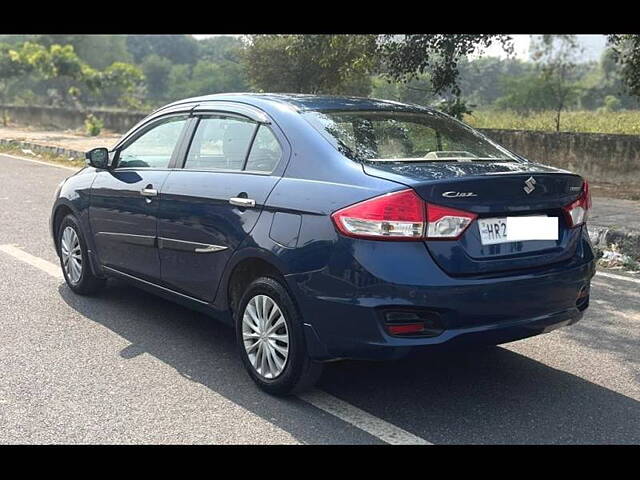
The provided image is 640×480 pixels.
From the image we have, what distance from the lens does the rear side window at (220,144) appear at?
4.36 m

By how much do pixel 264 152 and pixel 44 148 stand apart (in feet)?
53.4

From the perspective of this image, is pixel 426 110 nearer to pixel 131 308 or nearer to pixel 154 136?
→ pixel 154 136

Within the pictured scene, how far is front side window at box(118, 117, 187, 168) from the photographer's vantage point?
4.93 m

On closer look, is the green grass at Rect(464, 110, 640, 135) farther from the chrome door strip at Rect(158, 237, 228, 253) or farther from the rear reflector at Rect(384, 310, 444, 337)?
the rear reflector at Rect(384, 310, 444, 337)

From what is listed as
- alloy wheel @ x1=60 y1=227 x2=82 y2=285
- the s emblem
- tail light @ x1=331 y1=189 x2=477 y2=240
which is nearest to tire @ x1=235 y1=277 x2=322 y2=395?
tail light @ x1=331 y1=189 x2=477 y2=240

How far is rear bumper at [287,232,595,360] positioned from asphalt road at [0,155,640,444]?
0.26 m

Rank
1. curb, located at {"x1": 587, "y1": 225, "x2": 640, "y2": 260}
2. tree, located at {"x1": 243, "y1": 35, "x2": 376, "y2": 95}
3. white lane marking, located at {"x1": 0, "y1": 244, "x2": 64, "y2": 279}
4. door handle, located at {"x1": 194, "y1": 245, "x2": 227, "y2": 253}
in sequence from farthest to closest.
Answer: tree, located at {"x1": 243, "y1": 35, "x2": 376, "y2": 95} → curb, located at {"x1": 587, "y1": 225, "x2": 640, "y2": 260} → white lane marking, located at {"x1": 0, "y1": 244, "x2": 64, "y2": 279} → door handle, located at {"x1": 194, "y1": 245, "x2": 227, "y2": 253}

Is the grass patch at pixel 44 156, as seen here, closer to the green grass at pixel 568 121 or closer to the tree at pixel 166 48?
the green grass at pixel 568 121

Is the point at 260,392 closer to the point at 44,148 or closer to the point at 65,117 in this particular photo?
the point at 44,148

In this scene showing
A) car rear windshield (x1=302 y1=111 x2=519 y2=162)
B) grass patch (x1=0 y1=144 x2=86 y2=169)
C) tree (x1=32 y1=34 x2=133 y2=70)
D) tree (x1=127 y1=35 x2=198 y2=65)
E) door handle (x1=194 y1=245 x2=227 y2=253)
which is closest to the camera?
car rear windshield (x1=302 y1=111 x2=519 y2=162)

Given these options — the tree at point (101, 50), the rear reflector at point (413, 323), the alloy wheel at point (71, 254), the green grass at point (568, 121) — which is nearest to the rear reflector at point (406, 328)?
the rear reflector at point (413, 323)

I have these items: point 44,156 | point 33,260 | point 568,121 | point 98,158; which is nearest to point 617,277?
point 98,158

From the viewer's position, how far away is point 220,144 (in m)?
4.57
